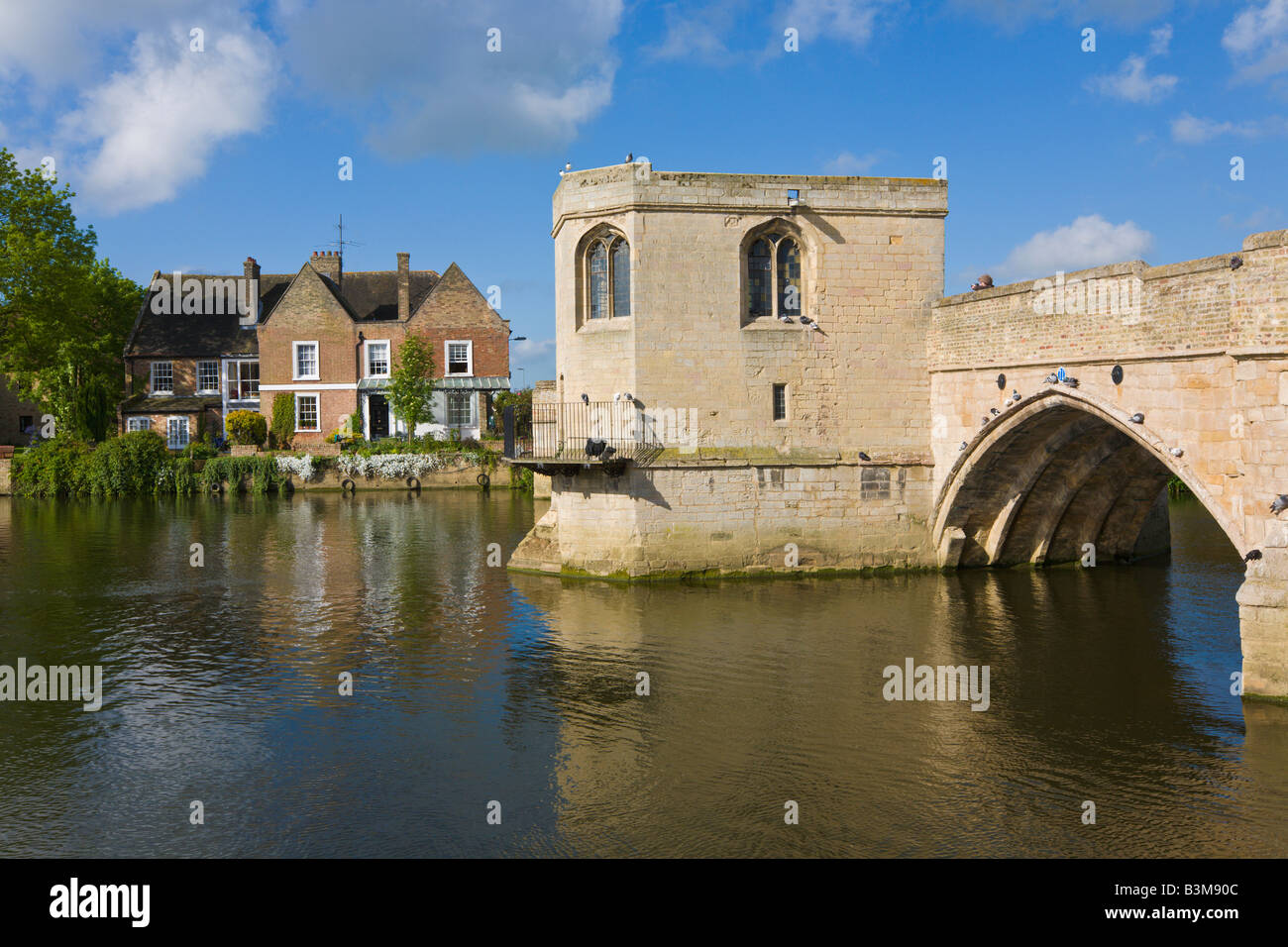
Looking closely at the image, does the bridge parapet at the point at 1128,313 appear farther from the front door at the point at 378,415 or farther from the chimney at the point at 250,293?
the chimney at the point at 250,293

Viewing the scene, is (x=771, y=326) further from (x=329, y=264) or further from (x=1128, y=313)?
(x=329, y=264)

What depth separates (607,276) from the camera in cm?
2170

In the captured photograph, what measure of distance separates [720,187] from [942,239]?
190 inches

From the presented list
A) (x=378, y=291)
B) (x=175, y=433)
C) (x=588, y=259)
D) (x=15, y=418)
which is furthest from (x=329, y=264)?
(x=588, y=259)

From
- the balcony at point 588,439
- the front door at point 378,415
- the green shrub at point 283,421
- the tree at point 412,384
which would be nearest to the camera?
the balcony at point 588,439

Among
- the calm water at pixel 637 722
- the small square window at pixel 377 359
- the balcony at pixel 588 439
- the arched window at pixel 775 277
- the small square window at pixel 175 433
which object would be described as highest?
the small square window at pixel 377 359

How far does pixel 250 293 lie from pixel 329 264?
204 inches

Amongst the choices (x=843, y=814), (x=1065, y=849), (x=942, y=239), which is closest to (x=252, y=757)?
(x=843, y=814)

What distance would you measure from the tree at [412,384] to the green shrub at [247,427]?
6616mm

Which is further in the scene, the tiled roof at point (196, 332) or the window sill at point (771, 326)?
the tiled roof at point (196, 332)

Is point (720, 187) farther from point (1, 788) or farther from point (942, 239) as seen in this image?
point (1, 788)

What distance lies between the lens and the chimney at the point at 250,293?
52.7 metres

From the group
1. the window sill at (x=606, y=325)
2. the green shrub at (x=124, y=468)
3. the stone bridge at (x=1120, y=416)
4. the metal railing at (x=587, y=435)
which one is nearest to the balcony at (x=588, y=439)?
the metal railing at (x=587, y=435)
